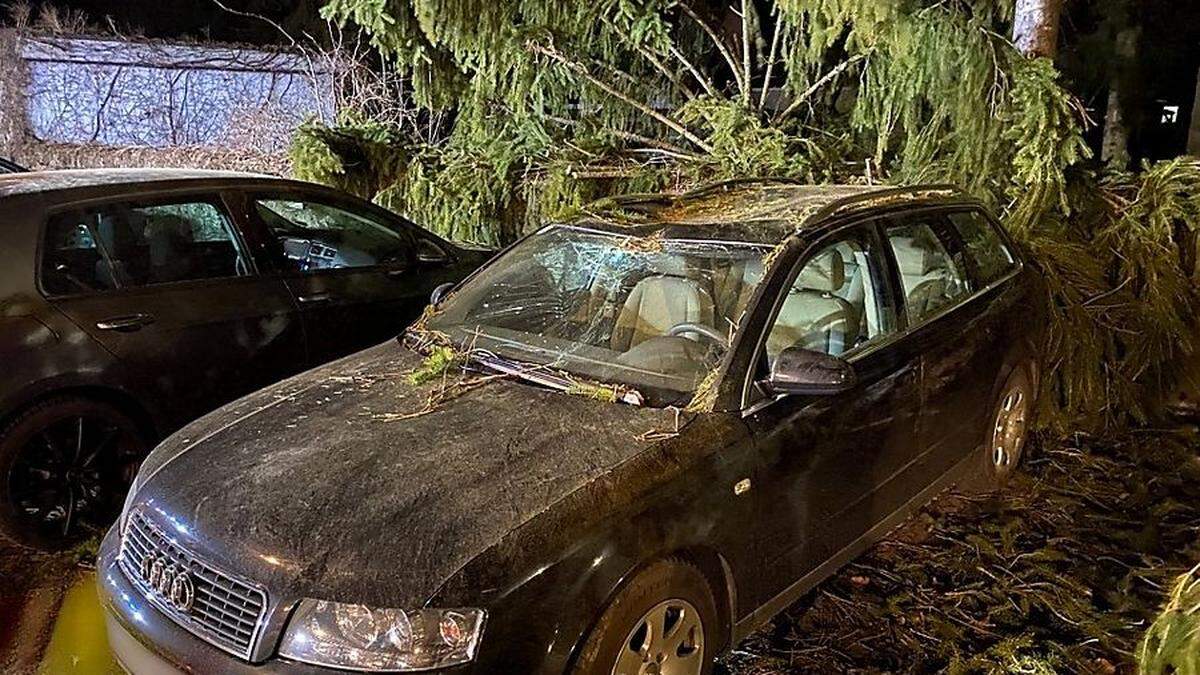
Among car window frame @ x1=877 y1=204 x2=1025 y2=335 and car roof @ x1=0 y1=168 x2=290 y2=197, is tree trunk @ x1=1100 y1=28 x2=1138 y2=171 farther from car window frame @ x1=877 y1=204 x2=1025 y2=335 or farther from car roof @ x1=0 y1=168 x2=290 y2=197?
car roof @ x1=0 y1=168 x2=290 y2=197

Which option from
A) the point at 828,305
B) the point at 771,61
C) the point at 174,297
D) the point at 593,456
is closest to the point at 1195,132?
the point at 771,61

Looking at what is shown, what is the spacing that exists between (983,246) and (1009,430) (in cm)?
102

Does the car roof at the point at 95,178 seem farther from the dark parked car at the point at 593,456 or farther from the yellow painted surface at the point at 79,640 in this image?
the yellow painted surface at the point at 79,640

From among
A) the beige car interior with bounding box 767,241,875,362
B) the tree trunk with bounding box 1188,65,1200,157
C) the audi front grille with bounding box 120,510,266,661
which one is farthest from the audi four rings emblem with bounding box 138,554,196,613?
the tree trunk with bounding box 1188,65,1200,157

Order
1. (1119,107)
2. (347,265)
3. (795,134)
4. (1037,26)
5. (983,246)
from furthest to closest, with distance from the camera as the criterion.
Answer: (1119,107), (795,134), (1037,26), (347,265), (983,246)

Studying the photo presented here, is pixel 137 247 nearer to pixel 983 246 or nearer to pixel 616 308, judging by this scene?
pixel 616 308

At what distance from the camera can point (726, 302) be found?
353cm

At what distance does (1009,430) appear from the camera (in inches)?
199

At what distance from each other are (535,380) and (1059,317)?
13.1 ft

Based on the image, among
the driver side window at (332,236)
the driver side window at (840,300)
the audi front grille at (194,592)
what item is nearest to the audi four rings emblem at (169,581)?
the audi front grille at (194,592)

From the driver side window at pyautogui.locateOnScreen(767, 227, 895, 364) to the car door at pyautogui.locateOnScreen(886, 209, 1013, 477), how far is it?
0.17 metres

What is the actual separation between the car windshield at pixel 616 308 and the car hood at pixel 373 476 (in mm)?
230

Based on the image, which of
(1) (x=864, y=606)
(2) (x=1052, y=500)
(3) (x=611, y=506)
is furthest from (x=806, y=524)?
(2) (x=1052, y=500)

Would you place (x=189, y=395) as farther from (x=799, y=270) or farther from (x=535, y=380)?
(x=799, y=270)
